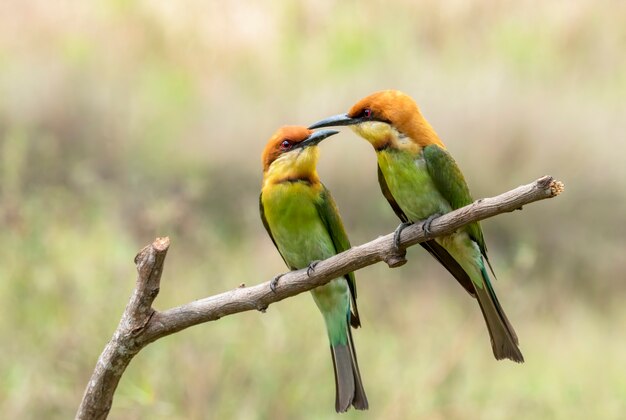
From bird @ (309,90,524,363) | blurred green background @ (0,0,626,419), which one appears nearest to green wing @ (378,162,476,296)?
bird @ (309,90,524,363)

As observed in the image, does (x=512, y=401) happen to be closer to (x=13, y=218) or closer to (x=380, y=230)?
(x=380, y=230)

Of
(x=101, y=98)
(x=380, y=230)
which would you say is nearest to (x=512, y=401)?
(x=380, y=230)

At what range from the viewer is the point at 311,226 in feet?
7.59

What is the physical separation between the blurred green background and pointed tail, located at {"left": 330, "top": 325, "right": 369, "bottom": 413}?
116 centimetres

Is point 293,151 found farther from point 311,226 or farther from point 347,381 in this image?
point 347,381

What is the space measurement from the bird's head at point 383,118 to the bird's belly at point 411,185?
4 cm

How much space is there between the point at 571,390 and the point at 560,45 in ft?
6.72

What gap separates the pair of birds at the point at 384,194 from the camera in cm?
184

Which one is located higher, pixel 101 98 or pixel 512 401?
pixel 101 98

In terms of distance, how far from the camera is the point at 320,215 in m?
2.31

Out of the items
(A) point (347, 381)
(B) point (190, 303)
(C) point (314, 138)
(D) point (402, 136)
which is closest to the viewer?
(B) point (190, 303)

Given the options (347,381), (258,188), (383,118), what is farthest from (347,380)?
(258,188)

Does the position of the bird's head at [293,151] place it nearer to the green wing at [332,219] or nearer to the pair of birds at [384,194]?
the pair of birds at [384,194]

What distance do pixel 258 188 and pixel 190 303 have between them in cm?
323
